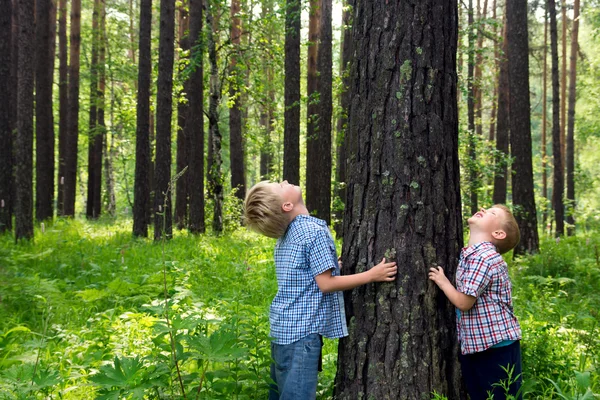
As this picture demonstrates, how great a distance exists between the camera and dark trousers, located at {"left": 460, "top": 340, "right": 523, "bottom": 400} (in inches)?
120

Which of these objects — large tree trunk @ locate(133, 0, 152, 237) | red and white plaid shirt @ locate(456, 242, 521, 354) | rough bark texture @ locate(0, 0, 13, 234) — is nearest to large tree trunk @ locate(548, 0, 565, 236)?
large tree trunk @ locate(133, 0, 152, 237)

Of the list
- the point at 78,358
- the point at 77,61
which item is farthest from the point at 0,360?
the point at 77,61

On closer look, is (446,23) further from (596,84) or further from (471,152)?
(596,84)

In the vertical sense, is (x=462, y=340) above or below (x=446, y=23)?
below

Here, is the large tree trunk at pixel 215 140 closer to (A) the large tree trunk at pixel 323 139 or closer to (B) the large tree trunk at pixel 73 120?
(A) the large tree trunk at pixel 323 139

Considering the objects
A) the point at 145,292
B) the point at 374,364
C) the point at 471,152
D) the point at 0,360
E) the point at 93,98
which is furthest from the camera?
the point at 93,98

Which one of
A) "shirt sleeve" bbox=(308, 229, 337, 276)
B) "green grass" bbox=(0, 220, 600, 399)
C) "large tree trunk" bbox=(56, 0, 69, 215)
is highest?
"large tree trunk" bbox=(56, 0, 69, 215)

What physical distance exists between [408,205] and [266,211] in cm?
87

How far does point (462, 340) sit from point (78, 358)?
3053 mm

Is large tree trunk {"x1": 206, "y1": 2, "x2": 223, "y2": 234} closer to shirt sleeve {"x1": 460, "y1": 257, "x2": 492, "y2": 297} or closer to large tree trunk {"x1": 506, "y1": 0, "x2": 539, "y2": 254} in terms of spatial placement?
large tree trunk {"x1": 506, "y1": 0, "x2": 539, "y2": 254}

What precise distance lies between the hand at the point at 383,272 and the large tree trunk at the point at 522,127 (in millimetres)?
8468

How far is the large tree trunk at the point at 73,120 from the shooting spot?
18719 mm

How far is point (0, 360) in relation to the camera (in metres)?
4.07

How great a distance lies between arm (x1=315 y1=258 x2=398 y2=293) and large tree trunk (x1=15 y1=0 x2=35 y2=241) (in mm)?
9126
